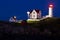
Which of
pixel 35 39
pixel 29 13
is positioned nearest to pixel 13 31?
pixel 35 39

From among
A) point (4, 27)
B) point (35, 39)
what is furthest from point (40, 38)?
point (4, 27)

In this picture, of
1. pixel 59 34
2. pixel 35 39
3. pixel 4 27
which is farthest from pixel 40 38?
pixel 4 27

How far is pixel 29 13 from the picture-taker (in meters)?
7.34

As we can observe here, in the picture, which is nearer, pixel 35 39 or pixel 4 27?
pixel 35 39

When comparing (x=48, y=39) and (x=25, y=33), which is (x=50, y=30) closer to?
(x=48, y=39)

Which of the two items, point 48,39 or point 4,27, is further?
point 4,27

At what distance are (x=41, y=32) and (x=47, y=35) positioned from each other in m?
0.10

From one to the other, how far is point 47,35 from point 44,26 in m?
0.24

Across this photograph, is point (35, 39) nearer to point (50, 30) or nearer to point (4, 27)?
point (50, 30)

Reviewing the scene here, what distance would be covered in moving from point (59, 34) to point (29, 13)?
4173 millimetres

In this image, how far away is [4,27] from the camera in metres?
3.47

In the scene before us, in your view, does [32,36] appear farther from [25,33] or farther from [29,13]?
[29,13]

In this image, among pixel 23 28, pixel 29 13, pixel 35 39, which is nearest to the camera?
pixel 35 39

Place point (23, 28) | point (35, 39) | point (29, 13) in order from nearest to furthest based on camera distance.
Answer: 1. point (35, 39)
2. point (23, 28)
3. point (29, 13)
